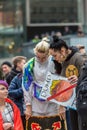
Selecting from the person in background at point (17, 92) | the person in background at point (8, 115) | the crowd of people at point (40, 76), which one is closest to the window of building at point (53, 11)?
the person in background at point (17, 92)

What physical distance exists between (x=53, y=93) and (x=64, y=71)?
0.41m

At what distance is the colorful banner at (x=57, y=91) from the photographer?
7.89 meters

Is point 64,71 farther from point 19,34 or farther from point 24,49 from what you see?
point 19,34

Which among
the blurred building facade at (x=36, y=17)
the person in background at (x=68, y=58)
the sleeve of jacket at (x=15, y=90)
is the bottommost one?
the blurred building facade at (x=36, y=17)

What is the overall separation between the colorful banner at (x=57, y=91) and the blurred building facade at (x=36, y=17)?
21.2m

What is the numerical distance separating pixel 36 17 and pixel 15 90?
23315 mm

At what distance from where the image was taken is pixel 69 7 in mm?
32781

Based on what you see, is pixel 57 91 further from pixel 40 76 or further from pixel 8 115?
pixel 8 115

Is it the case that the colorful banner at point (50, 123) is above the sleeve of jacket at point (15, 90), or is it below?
below

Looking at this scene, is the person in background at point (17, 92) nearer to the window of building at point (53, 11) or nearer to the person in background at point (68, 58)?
the person in background at point (68, 58)

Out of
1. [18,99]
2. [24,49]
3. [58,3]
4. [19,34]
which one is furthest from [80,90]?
[58,3]

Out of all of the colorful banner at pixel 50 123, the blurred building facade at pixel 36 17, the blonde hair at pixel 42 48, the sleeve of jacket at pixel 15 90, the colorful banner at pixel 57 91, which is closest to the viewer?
the blonde hair at pixel 42 48

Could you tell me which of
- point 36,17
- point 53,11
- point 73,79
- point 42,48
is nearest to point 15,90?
point 42,48

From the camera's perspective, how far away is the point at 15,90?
9.15 metres
